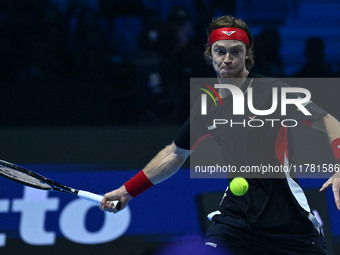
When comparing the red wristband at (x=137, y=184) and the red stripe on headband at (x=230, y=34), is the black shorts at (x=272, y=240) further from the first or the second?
the red stripe on headband at (x=230, y=34)

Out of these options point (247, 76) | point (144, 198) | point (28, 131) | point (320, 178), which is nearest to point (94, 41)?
point (28, 131)

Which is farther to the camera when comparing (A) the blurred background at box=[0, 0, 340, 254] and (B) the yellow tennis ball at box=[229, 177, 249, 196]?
(A) the blurred background at box=[0, 0, 340, 254]

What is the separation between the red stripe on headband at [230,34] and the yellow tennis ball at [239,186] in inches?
37.1

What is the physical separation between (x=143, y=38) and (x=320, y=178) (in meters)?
3.05

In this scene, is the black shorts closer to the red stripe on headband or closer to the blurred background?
the red stripe on headband

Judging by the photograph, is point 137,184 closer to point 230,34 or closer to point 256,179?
point 256,179

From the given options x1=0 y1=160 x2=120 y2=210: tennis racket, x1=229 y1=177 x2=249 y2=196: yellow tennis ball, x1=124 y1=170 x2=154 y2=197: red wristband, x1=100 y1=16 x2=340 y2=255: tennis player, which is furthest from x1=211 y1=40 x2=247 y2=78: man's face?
x1=0 y1=160 x2=120 y2=210: tennis racket

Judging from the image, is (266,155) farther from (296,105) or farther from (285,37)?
(285,37)

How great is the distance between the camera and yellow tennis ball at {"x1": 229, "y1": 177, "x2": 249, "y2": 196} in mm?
4402

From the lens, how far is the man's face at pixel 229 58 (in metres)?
4.46

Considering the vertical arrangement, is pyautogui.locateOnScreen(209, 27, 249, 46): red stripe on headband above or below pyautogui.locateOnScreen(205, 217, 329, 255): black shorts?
above

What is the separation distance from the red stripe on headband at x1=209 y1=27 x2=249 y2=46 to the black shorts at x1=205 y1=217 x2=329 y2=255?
1.21 m

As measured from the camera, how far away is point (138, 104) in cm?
783

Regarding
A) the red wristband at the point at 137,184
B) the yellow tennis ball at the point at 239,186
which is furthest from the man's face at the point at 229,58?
the red wristband at the point at 137,184
